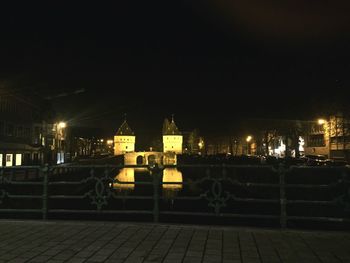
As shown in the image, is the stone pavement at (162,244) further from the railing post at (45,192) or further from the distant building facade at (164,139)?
the distant building facade at (164,139)

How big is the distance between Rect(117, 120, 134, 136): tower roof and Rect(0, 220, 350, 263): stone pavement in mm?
140350

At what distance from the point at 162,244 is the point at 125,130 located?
471ft

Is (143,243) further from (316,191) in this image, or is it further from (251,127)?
(251,127)

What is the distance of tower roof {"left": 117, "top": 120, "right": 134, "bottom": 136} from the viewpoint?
147 m

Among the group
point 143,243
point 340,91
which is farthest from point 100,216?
point 340,91

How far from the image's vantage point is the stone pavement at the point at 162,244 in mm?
5613

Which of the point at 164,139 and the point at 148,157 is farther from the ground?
the point at 164,139

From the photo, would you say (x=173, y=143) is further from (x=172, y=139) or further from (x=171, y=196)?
(x=171, y=196)

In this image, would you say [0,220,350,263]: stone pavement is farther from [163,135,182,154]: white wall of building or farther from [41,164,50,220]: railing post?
[163,135,182,154]: white wall of building

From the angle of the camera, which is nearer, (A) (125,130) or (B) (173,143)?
(B) (173,143)

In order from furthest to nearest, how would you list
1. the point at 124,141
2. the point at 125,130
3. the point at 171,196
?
1. the point at 125,130
2. the point at 124,141
3. the point at 171,196

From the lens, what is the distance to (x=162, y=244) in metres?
6.39

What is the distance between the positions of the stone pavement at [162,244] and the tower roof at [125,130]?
140 meters

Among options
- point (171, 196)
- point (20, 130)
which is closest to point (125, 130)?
point (20, 130)
